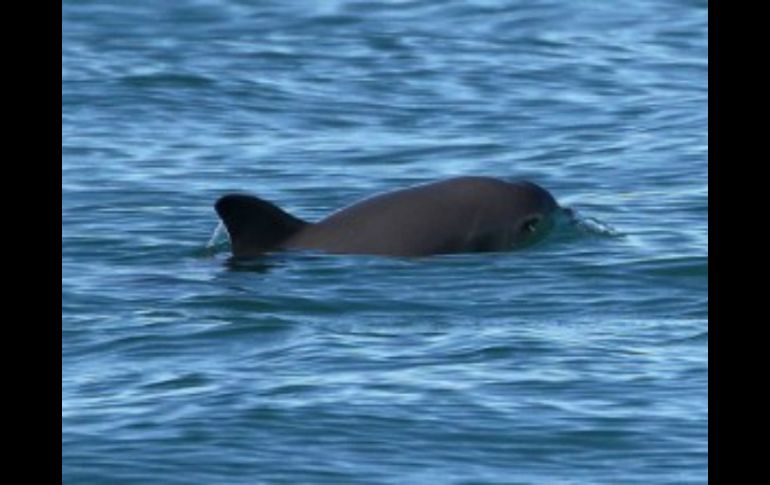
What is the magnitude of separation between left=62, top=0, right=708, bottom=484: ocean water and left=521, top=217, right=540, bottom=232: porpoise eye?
0.49 feet

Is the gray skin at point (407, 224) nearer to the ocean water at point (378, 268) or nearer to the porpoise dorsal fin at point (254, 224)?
the porpoise dorsal fin at point (254, 224)

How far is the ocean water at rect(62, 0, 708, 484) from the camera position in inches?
336

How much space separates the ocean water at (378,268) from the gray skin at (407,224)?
212 millimetres

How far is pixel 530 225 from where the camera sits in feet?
46.1

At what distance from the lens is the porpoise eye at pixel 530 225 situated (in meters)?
14.0

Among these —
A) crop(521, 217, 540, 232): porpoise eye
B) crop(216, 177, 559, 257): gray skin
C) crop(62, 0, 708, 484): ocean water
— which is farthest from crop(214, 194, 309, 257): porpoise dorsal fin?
crop(521, 217, 540, 232): porpoise eye

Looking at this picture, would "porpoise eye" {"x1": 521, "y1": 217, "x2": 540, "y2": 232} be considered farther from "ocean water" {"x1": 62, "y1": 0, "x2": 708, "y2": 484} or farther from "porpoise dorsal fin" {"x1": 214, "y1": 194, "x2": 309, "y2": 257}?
"porpoise dorsal fin" {"x1": 214, "y1": 194, "x2": 309, "y2": 257}

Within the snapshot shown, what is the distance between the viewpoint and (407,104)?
70.5 feet

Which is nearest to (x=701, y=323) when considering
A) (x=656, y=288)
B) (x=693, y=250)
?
(x=656, y=288)

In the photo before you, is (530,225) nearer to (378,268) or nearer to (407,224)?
(407,224)

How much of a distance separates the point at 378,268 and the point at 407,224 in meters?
0.74

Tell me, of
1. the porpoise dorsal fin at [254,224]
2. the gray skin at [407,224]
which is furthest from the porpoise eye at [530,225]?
the porpoise dorsal fin at [254,224]

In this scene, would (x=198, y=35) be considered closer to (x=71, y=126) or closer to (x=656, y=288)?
(x=71, y=126)
